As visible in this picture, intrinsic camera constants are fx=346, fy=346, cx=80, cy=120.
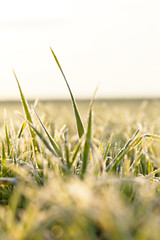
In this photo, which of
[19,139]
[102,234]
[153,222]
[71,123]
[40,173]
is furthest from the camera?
[71,123]

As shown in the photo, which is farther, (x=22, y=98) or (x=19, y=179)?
(x=22, y=98)

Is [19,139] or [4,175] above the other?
[19,139]

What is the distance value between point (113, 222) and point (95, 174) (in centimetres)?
43

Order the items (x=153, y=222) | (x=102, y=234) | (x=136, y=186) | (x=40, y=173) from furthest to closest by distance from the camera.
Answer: (x=40, y=173), (x=136, y=186), (x=102, y=234), (x=153, y=222)

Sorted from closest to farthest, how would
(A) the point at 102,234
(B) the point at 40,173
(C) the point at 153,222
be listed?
1. (C) the point at 153,222
2. (A) the point at 102,234
3. (B) the point at 40,173

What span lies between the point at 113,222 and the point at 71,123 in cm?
259

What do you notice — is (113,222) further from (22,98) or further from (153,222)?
(22,98)

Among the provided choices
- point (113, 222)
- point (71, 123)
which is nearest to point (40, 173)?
point (113, 222)

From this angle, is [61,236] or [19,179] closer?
[61,236]

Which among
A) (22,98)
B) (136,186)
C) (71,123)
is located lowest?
(136,186)

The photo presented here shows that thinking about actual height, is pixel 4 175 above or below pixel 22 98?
below

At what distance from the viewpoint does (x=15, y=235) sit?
2.14 feet

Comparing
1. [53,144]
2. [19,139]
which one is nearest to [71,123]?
[19,139]

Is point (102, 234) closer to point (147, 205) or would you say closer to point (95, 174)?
point (147, 205)
